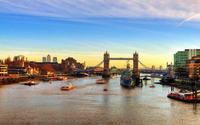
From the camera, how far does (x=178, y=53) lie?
13238cm

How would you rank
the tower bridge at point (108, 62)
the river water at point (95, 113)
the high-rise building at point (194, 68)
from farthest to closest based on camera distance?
the tower bridge at point (108, 62) < the high-rise building at point (194, 68) < the river water at point (95, 113)

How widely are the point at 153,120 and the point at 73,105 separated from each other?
11.5 m

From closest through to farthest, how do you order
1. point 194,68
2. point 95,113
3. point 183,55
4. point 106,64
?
point 95,113
point 194,68
point 183,55
point 106,64

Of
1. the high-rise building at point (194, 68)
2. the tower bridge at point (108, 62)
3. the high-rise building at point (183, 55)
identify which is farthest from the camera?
the tower bridge at point (108, 62)

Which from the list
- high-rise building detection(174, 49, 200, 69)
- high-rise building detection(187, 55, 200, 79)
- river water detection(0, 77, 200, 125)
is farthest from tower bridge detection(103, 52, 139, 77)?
river water detection(0, 77, 200, 125)

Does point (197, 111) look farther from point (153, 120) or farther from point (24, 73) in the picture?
point (24, 73)

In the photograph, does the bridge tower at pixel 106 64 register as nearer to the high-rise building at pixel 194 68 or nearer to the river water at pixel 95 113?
the high-rise building at pixel 194 68

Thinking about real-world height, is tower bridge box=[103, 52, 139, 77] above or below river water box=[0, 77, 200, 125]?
above

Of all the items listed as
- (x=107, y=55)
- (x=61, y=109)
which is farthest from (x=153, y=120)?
(x=107, y=55)

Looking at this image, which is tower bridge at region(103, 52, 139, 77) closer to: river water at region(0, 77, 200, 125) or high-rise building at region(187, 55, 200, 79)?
high-rise building at region(187, 55, 200, 79)

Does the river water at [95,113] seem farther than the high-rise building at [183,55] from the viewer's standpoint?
No

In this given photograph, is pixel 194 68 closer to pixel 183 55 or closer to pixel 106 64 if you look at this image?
pixel 183 55

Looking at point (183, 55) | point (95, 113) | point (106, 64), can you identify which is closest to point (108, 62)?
point (106, 64)

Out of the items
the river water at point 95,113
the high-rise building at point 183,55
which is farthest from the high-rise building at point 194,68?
the river water at point 95,113
